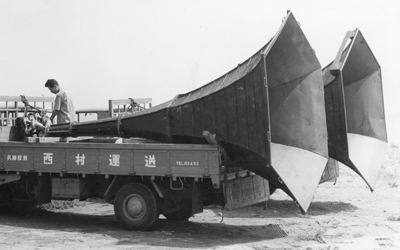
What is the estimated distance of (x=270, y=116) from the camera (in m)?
8.73

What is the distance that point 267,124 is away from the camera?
8.08 metres

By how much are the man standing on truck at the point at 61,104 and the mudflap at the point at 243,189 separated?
407 centimetres

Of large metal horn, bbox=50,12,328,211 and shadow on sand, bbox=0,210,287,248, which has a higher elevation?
large metal horn, bbox=50,12,328,211

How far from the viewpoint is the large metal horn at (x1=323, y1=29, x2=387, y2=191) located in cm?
1011

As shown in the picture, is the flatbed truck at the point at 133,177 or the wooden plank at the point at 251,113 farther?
the flatbed truck at the point at 133,177

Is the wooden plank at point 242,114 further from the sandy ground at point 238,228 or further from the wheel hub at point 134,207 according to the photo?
the wheel hub at point 134,207

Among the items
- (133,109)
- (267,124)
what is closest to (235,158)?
(267,124)

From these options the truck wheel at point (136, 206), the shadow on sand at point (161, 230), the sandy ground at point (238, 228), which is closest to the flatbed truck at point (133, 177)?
the truck wheel at point (136, 206)

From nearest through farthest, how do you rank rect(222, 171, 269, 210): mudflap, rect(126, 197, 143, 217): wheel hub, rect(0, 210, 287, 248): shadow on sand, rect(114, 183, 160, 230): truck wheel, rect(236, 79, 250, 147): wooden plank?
rect(0, 210, 287, 248): shadow on sand → rect(236, 79, 250, 147): wooden plank → rect(222, 171, 269, 210): mudflap → rect(114, 183, 160, 230): truck wheel → rect(126, 197, 143, 217): wheel hub

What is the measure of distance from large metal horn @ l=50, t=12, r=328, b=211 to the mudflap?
0.83ft

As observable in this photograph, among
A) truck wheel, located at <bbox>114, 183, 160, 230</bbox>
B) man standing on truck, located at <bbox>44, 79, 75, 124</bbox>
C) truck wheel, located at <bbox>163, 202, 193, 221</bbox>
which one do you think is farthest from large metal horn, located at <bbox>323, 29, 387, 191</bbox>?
man standing on truck, located at <bbox>44, 79, 75, 124</bbox>

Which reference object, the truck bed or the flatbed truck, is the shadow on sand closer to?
the flatbed truck

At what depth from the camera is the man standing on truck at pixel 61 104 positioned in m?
10.6

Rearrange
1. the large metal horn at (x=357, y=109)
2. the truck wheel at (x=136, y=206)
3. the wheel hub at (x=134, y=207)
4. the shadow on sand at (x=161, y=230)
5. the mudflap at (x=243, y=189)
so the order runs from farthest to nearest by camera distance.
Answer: the large metal horn at (x=357, y=109)
the wheel hub at (x=134, y=207)
the truck wheel at (x=136, y=206)
the mudflap at (x=243, y=189)
the shadow on sand at (x=161, y=230)
